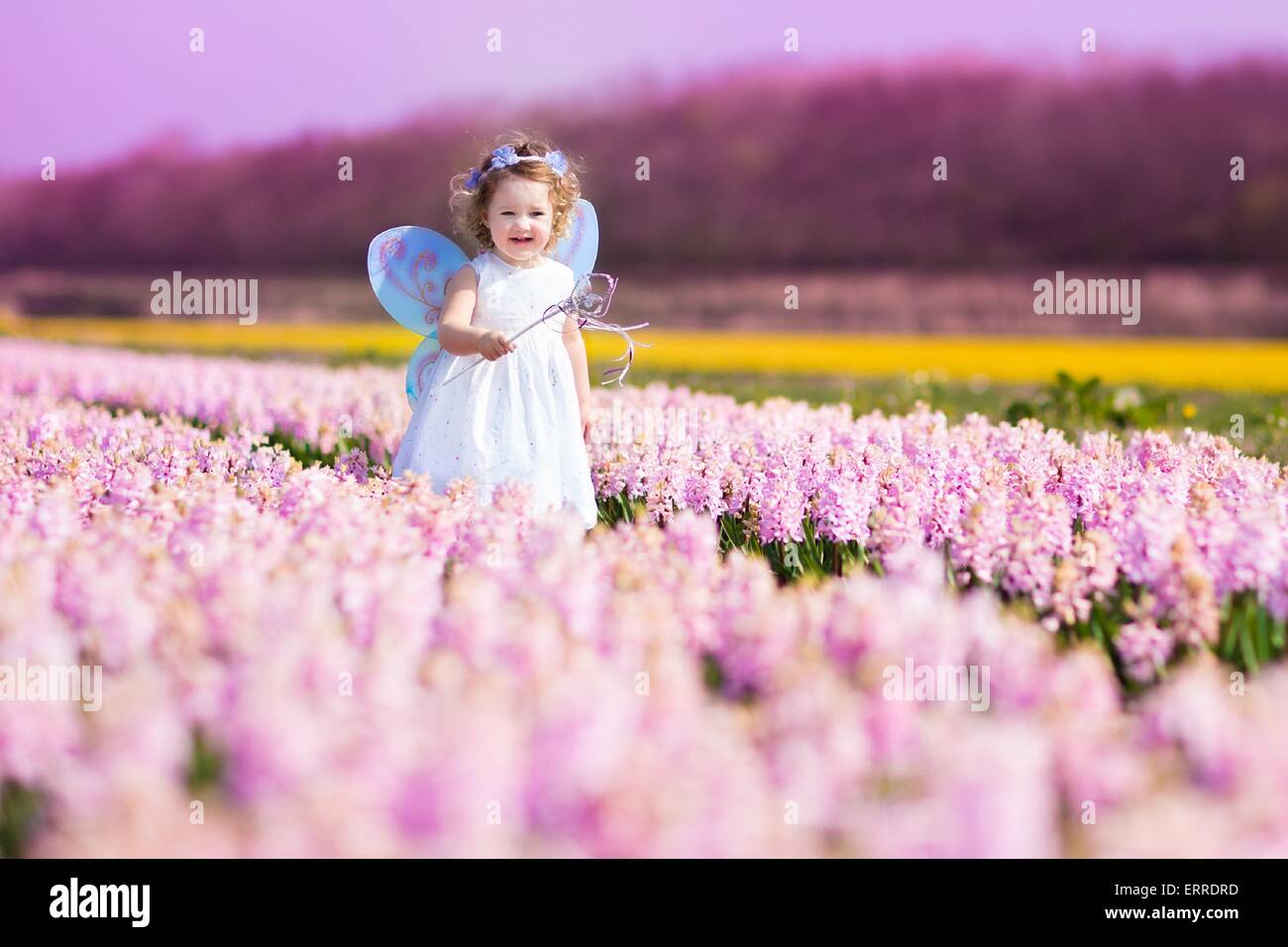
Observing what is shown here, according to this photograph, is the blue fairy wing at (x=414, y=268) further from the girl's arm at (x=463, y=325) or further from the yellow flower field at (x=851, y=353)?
the yellow flower field at (x=851, y=353)

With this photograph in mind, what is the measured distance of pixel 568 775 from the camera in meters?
1.85

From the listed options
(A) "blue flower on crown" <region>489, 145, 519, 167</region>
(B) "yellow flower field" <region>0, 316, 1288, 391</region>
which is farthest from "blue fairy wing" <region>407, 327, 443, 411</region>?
(B) "yellow flower field" <region>0, 316, 1288, 391</region>

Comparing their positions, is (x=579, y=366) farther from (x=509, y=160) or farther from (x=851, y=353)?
(x=851, y=353)

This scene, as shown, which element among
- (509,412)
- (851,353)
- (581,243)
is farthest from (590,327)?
(851,353)

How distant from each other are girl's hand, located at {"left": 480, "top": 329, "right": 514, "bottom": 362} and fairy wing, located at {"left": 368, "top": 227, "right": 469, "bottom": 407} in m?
1.09

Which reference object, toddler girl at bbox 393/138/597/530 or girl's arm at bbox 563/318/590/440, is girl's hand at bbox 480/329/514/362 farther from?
girl's arm at bbox 563/318/590/440

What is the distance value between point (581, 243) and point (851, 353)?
13.1 metres

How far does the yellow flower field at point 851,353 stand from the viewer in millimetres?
15977

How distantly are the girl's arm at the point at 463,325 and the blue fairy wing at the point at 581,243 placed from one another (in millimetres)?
823

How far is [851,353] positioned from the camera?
62.5 ft

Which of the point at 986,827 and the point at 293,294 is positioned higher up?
the point at 293,294
